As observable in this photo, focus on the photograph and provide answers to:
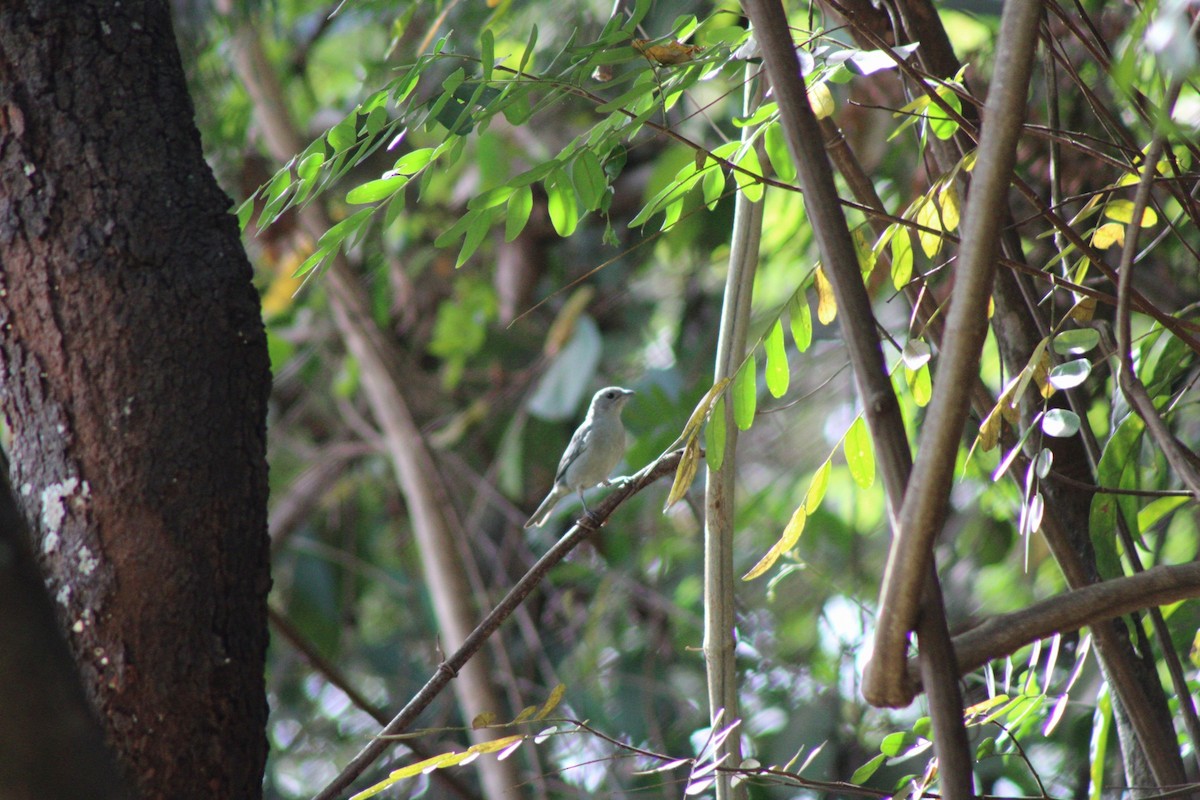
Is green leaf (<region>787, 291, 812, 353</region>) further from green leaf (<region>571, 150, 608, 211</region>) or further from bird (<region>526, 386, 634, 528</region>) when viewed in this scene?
bird (<region>526, 386, 634, 528</region>)

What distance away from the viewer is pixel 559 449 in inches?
244

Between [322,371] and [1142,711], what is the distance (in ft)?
18.4

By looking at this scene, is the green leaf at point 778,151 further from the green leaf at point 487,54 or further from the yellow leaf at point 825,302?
the green leaf at point 487,54

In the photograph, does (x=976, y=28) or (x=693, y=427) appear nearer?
(x=693, y=427)

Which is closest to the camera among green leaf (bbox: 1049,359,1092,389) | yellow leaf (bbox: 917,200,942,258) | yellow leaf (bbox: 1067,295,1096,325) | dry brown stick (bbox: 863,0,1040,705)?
dry brown stick (bbox: 863,0,1040,705)

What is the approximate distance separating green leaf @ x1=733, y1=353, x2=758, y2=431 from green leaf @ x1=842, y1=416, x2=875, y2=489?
15 cm

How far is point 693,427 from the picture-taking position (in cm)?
181

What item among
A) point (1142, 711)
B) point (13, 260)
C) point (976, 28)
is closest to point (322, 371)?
point (976, 28)

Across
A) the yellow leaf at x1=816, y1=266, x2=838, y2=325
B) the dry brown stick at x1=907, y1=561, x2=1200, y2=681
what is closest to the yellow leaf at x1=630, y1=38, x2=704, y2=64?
the yellow leaf at x1=816, y1=266, x2=838, y2=325

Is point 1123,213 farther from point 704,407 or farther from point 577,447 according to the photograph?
point 577,447

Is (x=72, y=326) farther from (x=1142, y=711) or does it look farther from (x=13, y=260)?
(x=1142, y=711)

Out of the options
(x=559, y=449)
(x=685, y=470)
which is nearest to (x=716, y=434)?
(x=685, y=470)

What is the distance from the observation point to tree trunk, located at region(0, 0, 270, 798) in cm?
172

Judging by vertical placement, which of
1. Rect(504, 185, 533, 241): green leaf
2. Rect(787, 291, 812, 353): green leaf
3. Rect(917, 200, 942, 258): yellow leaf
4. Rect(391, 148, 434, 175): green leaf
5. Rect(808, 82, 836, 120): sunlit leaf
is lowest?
Rect(787, 291, 812, 353): green leaf
